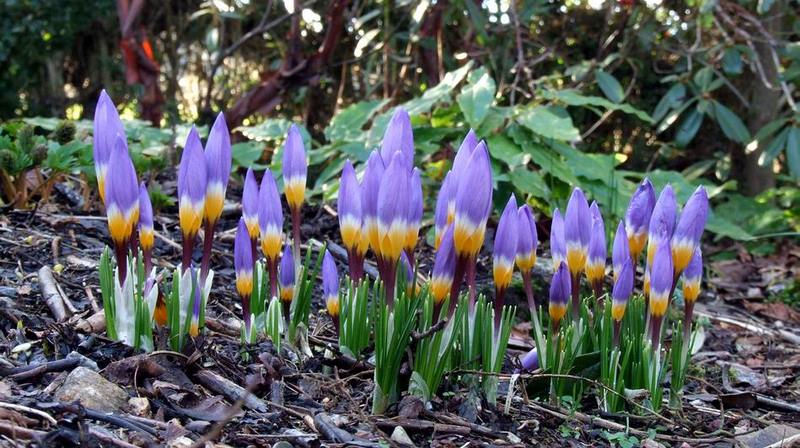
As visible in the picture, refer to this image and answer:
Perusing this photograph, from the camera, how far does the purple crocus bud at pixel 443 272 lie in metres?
1.73

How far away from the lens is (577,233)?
1.91 metres

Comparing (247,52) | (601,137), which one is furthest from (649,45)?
(247,52)

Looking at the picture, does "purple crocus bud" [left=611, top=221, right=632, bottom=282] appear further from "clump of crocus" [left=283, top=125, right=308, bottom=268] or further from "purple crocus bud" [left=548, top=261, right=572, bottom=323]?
"clump of crocus" [left=283, top=125, right=308, bottom=268]

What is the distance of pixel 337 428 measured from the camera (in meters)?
1.58

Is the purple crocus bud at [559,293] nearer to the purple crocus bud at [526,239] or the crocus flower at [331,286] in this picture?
the purple crocus bud at [526,239]

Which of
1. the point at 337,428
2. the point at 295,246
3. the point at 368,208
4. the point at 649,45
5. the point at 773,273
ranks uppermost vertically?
the point at 649,45

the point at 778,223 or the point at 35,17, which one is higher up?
the point at 35,17

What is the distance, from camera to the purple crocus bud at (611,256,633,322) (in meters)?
1.91

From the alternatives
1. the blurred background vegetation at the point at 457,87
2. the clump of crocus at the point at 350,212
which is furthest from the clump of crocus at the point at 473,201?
the blurred background vegetation at the point at 457,87

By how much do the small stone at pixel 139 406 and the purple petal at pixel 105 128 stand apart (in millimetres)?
509

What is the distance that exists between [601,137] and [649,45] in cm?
146

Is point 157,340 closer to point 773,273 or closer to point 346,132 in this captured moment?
point 346,132

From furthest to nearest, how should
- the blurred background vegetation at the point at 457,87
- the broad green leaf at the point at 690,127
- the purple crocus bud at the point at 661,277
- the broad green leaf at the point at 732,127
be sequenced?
the broad green leaf at the point at 690,127 → the broad green leaf at the point at 732,127 → the blurred background vegetation at the point at 457,87 → the purple crocus bud at the point at 661,277

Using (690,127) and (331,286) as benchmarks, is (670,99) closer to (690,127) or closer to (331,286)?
(690,127)
